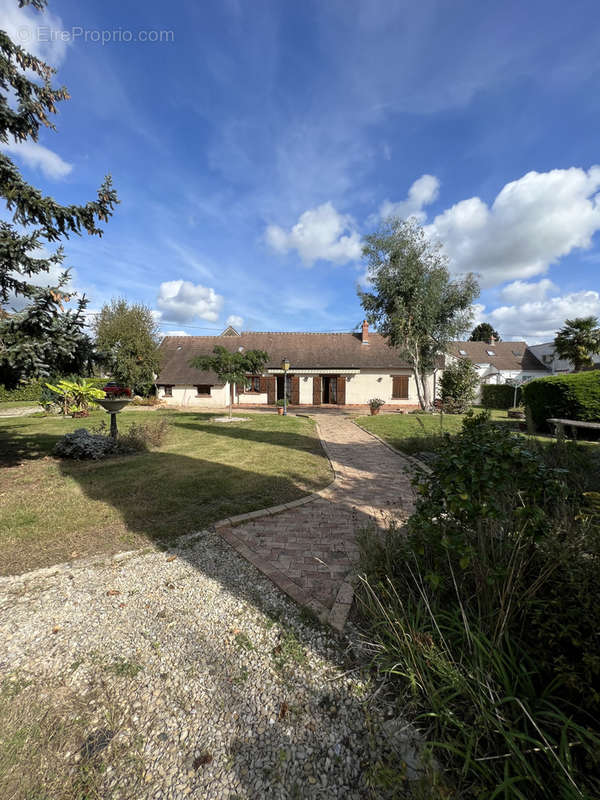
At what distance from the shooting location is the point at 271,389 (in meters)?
24.4

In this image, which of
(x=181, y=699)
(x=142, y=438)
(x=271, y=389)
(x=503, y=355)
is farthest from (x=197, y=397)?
(x=503, y=355)

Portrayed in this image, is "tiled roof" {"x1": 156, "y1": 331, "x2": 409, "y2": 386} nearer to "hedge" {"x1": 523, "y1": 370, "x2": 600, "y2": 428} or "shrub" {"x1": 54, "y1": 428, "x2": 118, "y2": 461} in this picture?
"hedge" {"x1": 523, "y1": 370, "x2": 600, "y2": 428}

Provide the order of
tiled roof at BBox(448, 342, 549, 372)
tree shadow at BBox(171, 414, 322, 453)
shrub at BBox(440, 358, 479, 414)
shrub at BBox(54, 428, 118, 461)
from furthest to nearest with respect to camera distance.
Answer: tiled roof at BBox(448, 342, 549, 372)
shrub at BBox(440, 358, 479, 414)
tree shadow at BBox(171, 414, 322, 453)
shrub at BBox(54, 428, 118, 461)

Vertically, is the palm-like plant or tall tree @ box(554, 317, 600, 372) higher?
tall tree @ box(554, 317, 600, 372)

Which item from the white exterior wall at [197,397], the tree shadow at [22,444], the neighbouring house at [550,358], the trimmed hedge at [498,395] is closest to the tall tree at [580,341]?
the trimmed hedge at [498,395]

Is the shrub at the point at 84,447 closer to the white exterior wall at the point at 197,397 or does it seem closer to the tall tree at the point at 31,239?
the tall tree at the point at 31,239

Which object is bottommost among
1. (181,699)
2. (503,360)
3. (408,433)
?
(181,699)

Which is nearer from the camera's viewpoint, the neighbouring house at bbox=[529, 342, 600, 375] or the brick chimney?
the brick chimney

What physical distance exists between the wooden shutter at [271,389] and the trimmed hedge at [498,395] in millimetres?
15884

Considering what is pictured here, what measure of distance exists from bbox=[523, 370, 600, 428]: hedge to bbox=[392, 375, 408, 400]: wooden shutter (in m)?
11.6

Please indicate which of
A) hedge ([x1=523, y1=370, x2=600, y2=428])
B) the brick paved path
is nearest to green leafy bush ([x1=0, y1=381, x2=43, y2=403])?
the brick paved path

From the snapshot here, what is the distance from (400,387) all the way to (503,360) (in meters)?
20.0

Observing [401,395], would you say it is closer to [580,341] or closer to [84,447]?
[580,341]

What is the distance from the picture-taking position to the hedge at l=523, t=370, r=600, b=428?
411 inches
